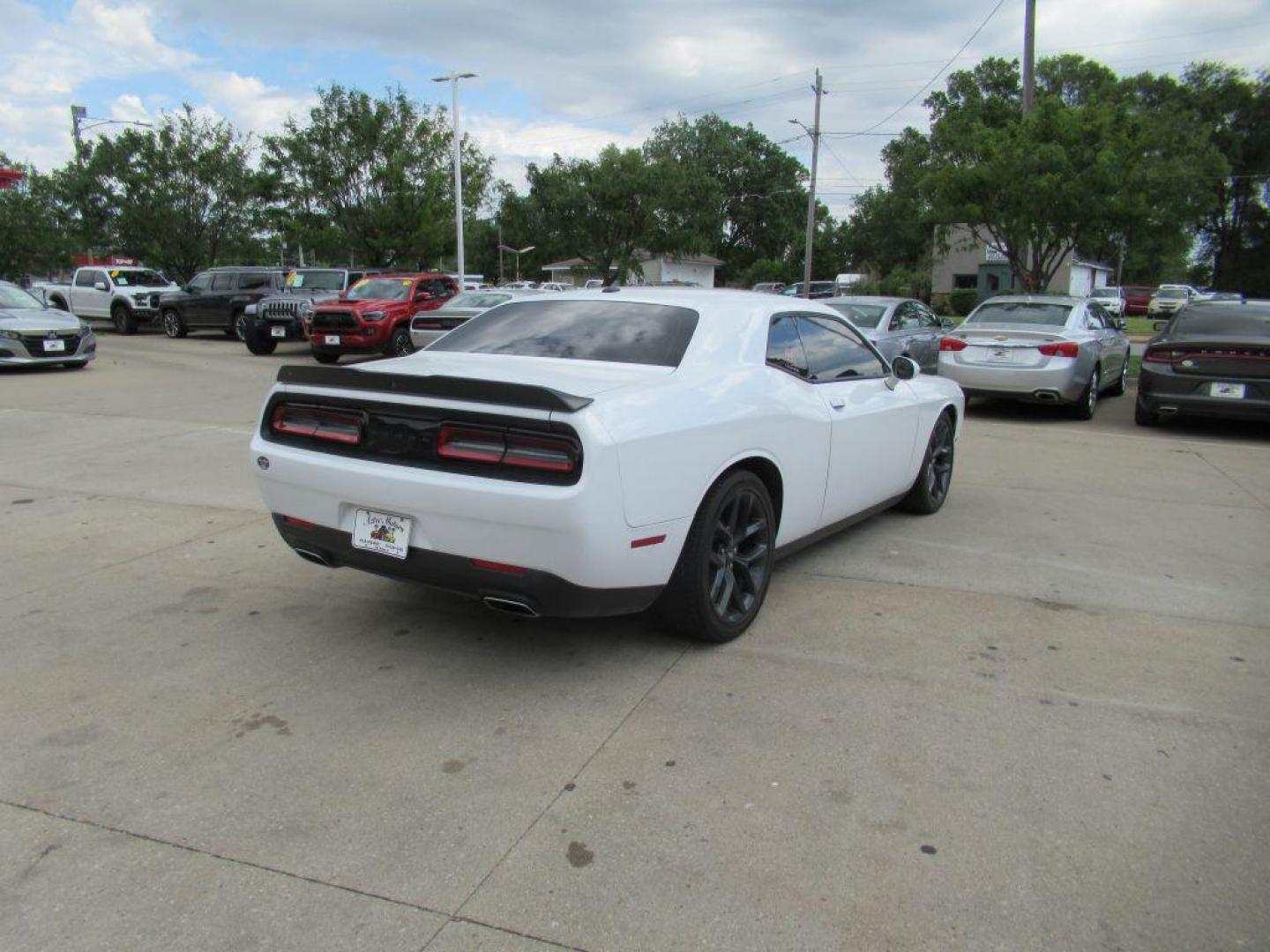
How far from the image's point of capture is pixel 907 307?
13008mm

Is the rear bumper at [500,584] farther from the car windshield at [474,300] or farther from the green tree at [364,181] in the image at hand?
the green tree at [364,181]

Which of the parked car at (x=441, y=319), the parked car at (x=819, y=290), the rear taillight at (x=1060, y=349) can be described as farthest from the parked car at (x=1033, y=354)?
the parked car at (x=819, y=290)

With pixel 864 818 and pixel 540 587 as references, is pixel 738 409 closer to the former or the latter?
pixel 540 587

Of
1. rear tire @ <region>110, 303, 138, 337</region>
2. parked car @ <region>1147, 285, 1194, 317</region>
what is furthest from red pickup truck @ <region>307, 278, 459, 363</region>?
parked car @ <region>1147, 285, 1194, 317</region>

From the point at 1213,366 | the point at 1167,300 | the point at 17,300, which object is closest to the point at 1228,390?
the point at 1213,366

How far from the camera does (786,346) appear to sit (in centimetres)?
474

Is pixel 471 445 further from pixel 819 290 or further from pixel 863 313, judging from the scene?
pixel 819 290

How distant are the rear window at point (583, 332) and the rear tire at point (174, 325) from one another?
70.7 ft

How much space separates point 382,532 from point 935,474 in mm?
4209

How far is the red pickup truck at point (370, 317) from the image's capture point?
655 inches

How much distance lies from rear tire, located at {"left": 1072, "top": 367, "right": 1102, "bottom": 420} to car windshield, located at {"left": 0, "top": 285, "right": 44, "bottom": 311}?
15777 mm

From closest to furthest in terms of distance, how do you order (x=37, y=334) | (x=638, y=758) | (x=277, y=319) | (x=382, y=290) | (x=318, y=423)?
(x=638, y=758), (x=318, y=423), (x=37, y=334), (x=382, y=290), (x=277, y=319)

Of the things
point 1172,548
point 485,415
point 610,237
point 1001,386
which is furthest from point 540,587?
point 610,237

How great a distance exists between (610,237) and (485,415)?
42.4 meters
